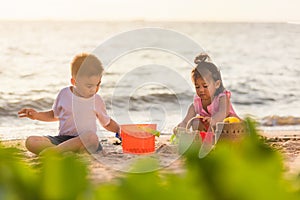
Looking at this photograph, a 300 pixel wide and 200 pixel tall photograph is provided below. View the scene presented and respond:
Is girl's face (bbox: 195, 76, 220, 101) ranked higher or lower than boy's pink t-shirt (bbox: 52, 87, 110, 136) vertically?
higher

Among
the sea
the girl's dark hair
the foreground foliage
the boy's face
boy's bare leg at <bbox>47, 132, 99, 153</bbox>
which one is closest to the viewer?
the foreground foliage

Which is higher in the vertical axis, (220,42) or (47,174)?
(220,42)

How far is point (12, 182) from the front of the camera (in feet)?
0.64

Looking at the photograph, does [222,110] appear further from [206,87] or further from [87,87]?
[87,87]

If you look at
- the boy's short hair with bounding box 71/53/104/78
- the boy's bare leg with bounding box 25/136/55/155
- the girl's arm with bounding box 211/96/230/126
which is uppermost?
the boy's short hair with bounding box 71/53/104/78

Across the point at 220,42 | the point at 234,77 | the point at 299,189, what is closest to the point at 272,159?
the point at 299,189

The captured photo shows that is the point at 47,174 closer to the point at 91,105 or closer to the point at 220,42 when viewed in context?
the point at 91,105

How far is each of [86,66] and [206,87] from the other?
0.82m

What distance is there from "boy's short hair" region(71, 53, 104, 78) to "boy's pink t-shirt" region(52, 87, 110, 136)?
0.61 ft

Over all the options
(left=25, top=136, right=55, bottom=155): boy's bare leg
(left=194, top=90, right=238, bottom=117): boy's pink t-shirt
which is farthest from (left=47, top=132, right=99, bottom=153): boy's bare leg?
(left=194, top=90, right=238, bottom=117): boy's pink t-shirt

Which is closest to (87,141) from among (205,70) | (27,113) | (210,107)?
(27,113)

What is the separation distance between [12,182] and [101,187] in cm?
3

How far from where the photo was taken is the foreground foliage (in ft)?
0.59

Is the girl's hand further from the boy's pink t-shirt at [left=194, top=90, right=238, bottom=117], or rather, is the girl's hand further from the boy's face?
the boy's pink t-shirt at [left=194, top=90, right=238, bottom=117]
